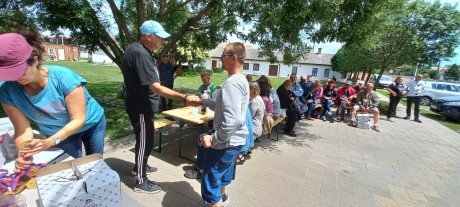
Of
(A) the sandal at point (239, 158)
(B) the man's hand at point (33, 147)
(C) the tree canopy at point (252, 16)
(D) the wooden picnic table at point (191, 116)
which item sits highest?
(C) the tree canopy at point (252, 16)

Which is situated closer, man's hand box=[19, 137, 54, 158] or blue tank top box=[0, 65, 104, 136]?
man's hand box=[19, 137, 54, 158]

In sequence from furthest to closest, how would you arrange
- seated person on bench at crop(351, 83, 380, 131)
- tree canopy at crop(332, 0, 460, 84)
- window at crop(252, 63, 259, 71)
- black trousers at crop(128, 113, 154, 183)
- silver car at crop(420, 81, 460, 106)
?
window at crop(252, 63, 259, 71) → silver car at crop(420, 81, 460, 106) → tree canopy at crop(332, 0, 460, 84) → seated person on bench at crop(351, 83, 380, 131) → black trousers at crop(128, 113, 154, 183)

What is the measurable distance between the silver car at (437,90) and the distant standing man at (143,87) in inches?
717

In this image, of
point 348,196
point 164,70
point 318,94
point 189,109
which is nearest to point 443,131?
point 318,94

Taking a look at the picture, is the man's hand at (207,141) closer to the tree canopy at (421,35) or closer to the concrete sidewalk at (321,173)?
the concrete sidewalk at (321,173)

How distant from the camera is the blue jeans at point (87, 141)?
199 centimetres

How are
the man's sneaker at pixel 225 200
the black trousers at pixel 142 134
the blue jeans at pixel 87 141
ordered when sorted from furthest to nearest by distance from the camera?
the man's sneaker at pixel 225 200
the black trousers at pixel 142 134
the blue jeans at pixel 87 141

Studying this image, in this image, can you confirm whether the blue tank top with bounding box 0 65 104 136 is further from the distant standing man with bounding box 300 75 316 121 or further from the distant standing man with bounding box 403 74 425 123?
the distant standing man with bounding box 403 74 425 123

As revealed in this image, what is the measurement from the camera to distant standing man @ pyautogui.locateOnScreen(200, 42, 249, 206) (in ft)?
6.61

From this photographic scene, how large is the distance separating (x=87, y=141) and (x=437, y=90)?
19.4 metres

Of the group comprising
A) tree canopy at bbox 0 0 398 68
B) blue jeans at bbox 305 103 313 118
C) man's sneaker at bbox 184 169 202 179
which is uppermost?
tree canopy at bbox 0 0 398 68

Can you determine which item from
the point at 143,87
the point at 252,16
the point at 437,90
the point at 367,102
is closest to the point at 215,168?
the point at 143,87

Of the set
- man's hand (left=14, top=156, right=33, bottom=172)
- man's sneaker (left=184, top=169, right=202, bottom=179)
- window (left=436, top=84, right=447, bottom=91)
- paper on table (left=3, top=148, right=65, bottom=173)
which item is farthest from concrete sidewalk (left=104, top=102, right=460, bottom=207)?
window (left=436, top=84, right=447, bottom=91)

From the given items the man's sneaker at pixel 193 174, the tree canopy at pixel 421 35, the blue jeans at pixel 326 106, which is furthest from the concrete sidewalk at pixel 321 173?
the tree canopy at pixel 421 35
